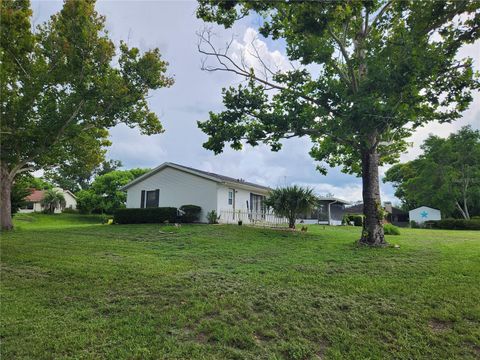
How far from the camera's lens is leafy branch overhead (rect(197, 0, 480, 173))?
8.86 meters

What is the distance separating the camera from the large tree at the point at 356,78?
8.87m

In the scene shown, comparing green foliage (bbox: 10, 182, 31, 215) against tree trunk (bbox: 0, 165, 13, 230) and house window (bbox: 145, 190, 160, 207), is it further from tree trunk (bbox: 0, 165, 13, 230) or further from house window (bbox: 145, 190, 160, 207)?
house window (bbox: 145, 190, 160, 207)

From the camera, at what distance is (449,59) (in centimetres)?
962

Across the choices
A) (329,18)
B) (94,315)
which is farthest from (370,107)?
(94,315)

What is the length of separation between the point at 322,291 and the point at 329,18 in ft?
22.4

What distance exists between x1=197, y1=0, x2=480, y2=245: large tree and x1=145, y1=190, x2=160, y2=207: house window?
31.7ft

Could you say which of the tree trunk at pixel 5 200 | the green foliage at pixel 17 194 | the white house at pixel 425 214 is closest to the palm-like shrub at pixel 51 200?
the green foliage at pixel 17 194

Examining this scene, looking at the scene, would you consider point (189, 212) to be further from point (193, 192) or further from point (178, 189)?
point (178, 189)

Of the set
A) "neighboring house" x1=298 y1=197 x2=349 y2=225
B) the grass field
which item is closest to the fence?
the grass field

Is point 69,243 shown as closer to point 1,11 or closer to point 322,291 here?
point 1,11

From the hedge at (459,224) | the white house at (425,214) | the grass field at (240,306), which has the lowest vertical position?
the grass field at (240,306)

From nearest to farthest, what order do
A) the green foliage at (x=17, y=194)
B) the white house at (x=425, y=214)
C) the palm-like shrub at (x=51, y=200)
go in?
the green foliage at (x=17, y=194) < the white house at (x=425, y=214) < the palm-like shrub at (x=51, y=200)

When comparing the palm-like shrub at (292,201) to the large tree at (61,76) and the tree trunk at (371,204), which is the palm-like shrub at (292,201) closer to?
the tree trunk at (371,204)

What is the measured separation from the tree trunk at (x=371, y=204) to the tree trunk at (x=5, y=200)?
16911 millimetres
